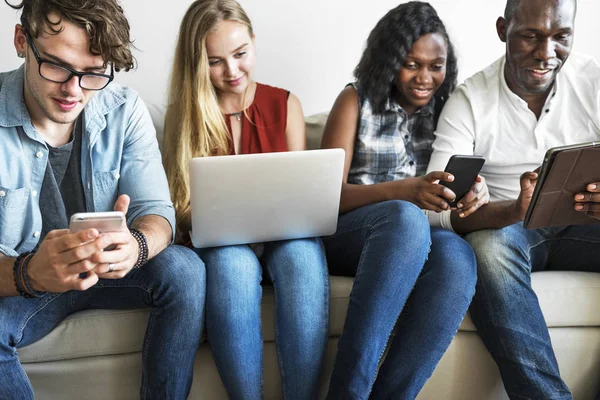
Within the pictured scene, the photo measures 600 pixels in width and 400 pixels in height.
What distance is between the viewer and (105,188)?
1627 millimetres

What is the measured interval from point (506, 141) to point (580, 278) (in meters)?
0.42

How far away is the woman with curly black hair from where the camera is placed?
150 centimetres

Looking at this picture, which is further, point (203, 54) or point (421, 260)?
point (203, 54)

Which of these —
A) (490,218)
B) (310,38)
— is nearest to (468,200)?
(490,218)

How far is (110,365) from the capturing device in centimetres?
157

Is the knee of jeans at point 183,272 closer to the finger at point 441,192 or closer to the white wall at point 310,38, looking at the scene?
the finger at point 441,192

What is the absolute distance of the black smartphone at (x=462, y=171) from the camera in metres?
1.56

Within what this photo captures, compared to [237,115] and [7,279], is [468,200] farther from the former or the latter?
[7,279]

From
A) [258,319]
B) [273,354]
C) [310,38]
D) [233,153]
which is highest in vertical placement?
[310,38]

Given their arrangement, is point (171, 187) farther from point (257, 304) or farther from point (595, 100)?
point (595, 100)

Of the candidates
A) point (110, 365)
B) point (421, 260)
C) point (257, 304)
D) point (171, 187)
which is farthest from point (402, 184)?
point (110, 365)

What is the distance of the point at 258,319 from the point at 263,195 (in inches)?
11.0

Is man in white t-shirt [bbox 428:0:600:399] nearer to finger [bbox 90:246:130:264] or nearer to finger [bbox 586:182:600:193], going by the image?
finger [bbox 586:182:600:193]

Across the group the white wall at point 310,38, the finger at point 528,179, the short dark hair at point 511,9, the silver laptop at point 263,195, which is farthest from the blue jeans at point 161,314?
the short dark hair at point 511,9
